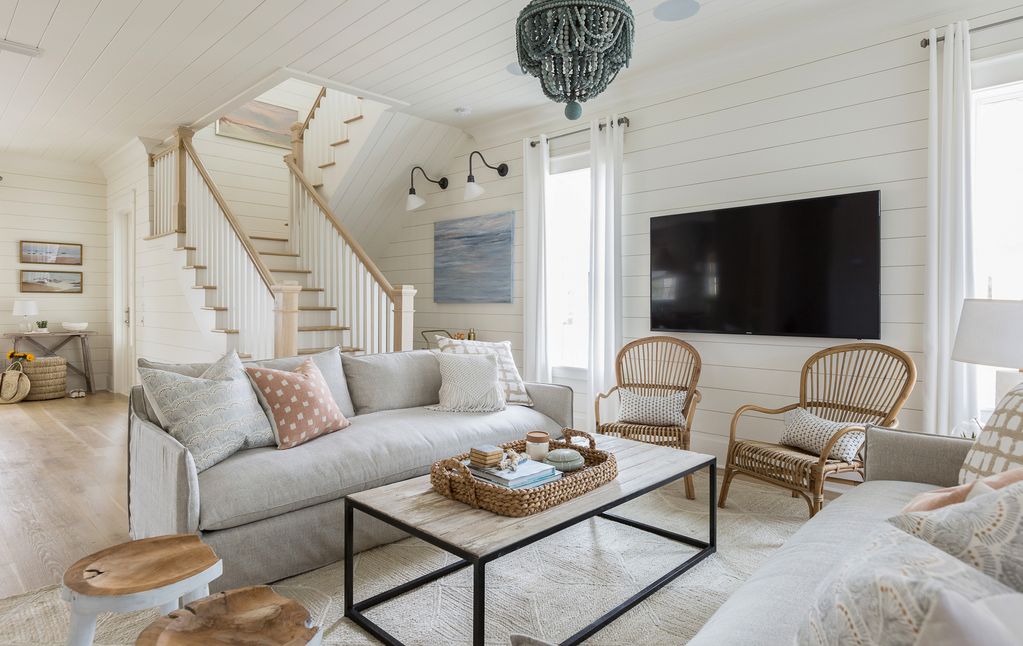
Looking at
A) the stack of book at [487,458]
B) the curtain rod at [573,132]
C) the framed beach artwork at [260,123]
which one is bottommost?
the stack of book at [487,458]

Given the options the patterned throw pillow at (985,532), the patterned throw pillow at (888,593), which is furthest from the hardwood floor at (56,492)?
the patterned throw pillow at (985,532)

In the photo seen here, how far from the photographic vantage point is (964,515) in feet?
2.56

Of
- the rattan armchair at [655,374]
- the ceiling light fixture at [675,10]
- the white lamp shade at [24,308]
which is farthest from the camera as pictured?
the white lamp shade at [24,308]

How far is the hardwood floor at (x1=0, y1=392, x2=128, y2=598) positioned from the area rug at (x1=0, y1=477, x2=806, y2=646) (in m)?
0.39

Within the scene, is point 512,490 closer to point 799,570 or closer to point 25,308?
point 799,570

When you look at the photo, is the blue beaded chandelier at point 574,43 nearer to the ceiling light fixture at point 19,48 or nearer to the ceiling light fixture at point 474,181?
the ceiling light fixture at point 474,181

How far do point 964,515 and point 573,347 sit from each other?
4.06 metres

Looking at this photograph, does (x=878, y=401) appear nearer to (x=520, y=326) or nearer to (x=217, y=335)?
(x=520, y=326)

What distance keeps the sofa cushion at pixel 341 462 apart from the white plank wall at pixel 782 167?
5.03ft

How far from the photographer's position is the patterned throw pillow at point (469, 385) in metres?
3.35

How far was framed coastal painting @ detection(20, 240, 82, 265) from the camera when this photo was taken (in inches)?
260

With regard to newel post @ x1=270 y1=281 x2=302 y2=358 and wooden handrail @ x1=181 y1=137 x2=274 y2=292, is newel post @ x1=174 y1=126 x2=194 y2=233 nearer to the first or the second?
wooden handrail @ x1=181 y1=137 x2=274 y2=292

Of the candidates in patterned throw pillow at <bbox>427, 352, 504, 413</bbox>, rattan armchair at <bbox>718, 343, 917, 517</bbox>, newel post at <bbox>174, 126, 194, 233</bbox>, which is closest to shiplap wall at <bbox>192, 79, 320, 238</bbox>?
newel post at <bbox>174, 126, 194, 233</bbox>

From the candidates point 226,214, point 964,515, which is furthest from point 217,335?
point 964,515
